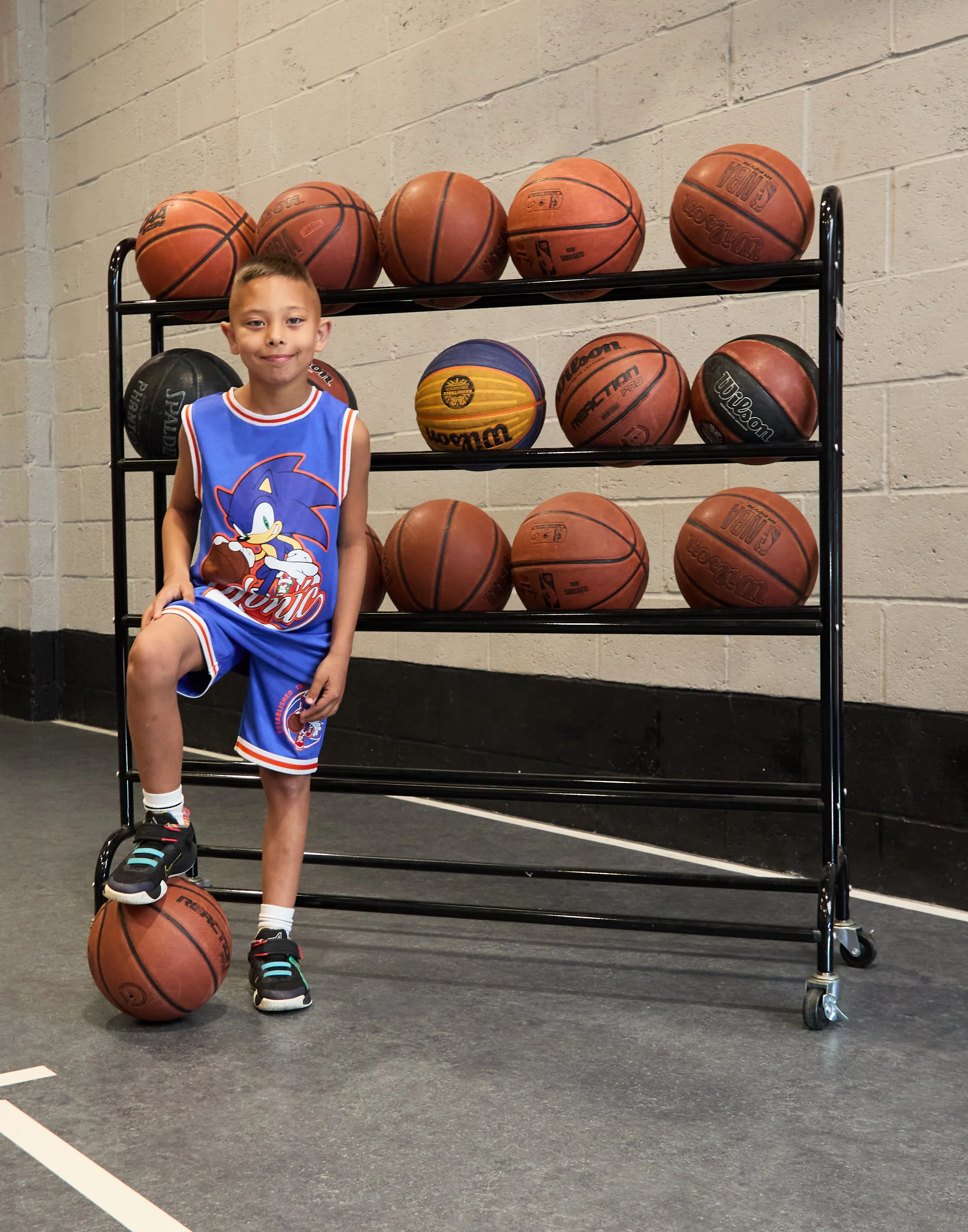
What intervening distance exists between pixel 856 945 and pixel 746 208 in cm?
124

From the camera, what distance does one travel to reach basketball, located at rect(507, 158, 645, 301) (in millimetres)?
2037

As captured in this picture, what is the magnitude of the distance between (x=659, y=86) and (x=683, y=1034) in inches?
85.0

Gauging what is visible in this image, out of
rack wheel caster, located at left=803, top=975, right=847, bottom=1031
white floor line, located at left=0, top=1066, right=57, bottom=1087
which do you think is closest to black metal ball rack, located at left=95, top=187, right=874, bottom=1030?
rack wheel caster, located at left=803, top=975, right=847, bottom=1031

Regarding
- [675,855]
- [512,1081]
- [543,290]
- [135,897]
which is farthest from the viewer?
[675,855]

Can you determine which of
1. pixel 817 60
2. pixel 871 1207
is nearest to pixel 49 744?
pixel 817 60

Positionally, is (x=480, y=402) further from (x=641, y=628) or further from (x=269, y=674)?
(x=269, y=674)

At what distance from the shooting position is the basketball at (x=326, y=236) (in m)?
2.16

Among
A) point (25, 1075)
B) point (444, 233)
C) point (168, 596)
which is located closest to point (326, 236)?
point (444, 233)

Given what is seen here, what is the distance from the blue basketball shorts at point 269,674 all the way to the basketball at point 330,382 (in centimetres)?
48

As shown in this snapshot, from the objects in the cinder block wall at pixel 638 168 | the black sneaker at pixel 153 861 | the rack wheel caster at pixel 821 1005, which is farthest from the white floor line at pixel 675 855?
the black sneaker at pixel 153 861

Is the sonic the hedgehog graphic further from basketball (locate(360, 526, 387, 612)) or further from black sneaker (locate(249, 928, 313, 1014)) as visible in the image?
black sneaker (locate(249, 928, 313, 1014))

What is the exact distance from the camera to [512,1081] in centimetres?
163

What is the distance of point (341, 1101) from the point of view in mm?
1564

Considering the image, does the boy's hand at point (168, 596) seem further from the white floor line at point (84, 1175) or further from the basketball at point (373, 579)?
the white floor line at point (84, 1175)
